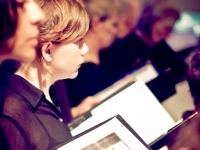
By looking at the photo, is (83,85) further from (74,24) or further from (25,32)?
(25,32)

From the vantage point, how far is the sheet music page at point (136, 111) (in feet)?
3.54

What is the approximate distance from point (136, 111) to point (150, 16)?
1.79 m

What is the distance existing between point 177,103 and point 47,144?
63.1 inches

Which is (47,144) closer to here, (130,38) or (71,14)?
(71,14)

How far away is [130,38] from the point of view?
2.31 meters

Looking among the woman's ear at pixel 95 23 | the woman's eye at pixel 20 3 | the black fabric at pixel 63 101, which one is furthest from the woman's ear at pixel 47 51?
the woman's ear at pixel 95 23

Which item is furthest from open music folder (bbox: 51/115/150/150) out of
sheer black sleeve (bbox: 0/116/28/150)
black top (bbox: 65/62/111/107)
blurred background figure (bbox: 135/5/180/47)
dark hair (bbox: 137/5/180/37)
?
dark hair (bbox: 137/5/180/37)

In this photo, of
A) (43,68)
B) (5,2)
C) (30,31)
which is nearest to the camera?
(5,2)

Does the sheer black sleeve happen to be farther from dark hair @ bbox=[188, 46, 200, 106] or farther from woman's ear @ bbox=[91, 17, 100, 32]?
woman's ear @ bbox=[91, 17, 100, 32]

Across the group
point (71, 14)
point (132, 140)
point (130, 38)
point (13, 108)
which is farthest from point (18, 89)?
point (130, 38)

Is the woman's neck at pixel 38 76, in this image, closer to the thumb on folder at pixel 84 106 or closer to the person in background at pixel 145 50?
the thumb on folder at pixel 84 106

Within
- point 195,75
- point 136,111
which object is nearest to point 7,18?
point 136,111

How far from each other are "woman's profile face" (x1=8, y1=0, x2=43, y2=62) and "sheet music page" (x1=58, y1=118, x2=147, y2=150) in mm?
303

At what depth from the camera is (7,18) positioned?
67 centimetres
